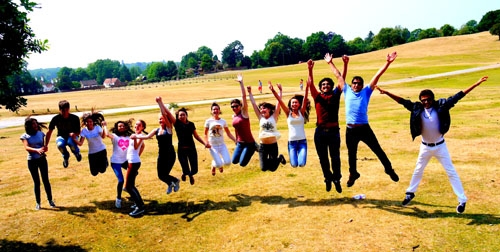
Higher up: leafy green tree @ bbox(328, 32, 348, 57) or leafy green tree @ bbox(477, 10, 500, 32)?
leafy green tree @ bbox(477, 10, 500, 32)

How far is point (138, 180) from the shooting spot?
13289 mm

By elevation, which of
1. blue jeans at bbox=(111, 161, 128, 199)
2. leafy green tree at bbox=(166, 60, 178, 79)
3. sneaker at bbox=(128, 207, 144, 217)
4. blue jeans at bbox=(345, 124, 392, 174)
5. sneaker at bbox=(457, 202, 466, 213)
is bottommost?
sneaker at bbox=(128, 207, 144, 217)

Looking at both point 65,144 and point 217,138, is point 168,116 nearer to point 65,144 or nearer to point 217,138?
point 217,138

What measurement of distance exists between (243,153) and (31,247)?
6134 millimetres

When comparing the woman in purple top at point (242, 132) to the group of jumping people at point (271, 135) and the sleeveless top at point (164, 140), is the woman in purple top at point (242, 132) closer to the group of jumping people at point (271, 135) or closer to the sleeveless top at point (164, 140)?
the group of jumping people at point (271, 135)

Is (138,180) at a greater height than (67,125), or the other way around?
(67,125)

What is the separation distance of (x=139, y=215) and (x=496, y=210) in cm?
964

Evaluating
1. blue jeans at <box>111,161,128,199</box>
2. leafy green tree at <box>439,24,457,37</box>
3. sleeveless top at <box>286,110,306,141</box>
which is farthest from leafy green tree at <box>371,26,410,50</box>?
blue jeans at <box>111,161,128,199</box>

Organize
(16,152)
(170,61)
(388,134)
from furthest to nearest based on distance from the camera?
(170,61) → (16,152) → (388,134)

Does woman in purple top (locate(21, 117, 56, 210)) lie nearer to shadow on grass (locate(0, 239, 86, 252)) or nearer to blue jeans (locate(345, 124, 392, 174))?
shadow on grass (locate(0, 239, 86, 252))

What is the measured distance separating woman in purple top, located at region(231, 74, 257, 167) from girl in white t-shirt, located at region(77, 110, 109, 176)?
4.13 metres

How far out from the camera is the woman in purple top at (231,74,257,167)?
34.6ft

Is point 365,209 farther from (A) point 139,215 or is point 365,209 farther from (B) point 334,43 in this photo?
(B) point 334,43

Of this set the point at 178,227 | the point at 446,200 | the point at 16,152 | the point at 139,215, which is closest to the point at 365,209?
the point at 446,200
